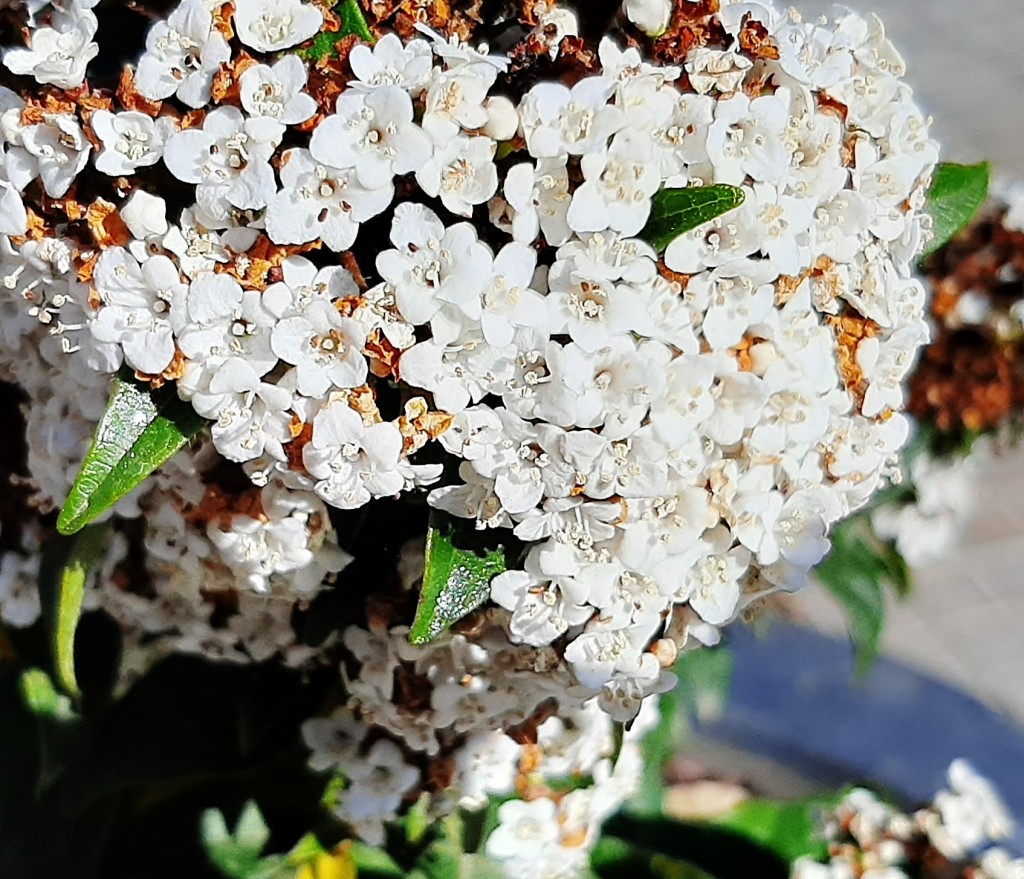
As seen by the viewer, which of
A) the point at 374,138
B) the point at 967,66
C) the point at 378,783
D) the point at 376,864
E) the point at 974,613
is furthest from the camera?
the point at 967,66

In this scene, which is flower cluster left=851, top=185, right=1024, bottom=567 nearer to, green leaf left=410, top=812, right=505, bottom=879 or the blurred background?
the blurred background

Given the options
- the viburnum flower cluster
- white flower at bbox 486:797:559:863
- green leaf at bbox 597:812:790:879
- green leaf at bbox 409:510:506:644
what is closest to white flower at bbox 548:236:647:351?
the viburnum flower cluster

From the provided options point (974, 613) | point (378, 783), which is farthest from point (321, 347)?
point (974, 613)

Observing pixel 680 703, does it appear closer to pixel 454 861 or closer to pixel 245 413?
pixel 454 861

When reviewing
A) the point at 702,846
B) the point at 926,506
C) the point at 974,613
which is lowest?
the point at 974,613

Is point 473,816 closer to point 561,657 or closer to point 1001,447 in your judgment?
point 561,657

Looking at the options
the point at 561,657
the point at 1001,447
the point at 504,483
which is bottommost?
the point at 1001,447

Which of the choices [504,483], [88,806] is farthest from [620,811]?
[504,483]
